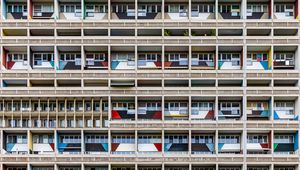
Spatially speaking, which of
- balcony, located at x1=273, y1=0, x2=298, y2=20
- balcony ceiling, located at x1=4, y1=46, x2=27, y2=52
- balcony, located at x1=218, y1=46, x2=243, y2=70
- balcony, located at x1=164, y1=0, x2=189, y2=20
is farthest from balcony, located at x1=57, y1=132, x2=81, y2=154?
balcony, located at x1=273, y1=0, x2=298, y2=20

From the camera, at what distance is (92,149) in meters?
38.7

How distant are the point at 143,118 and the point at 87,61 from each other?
→ 7283mm

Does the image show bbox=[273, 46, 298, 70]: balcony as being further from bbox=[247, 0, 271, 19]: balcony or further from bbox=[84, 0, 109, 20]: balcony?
bbox=[84, 0, 109, 20]: balcony

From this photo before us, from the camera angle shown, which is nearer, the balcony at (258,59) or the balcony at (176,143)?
the balcony at (176,143)

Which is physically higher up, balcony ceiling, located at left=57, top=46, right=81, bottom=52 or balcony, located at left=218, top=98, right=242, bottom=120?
balcony ceiling, located at left=57, top=46, right=81, bottom=52

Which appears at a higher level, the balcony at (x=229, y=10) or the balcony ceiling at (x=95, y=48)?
the balcony at (x=229, y=10)

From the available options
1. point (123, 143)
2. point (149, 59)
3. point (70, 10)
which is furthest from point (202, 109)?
point (70, 10)

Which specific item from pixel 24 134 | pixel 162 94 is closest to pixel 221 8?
pixel 162 94

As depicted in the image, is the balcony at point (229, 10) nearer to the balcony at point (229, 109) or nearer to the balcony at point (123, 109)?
the balcony at point (229, 109)

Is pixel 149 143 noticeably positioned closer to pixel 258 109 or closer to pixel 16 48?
pixel 258 109

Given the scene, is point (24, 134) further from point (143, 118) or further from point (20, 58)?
point (143, 118)

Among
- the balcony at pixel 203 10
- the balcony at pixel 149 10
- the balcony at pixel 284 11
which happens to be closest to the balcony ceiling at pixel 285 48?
the balcony at pixel 284 11

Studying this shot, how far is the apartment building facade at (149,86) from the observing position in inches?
1485

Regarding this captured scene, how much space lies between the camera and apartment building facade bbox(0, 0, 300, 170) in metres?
37.7
